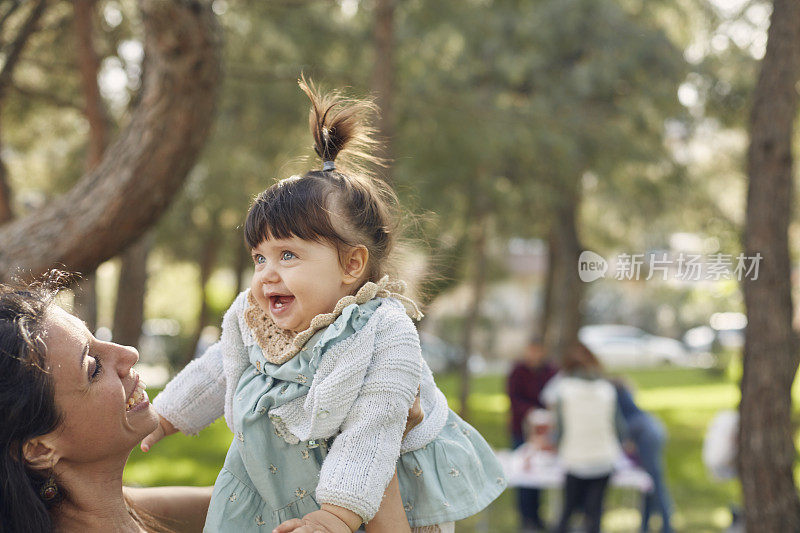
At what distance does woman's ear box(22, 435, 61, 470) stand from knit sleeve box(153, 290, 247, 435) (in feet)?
1.08

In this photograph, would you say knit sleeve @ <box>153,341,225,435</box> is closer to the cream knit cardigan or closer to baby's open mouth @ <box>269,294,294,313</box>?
the cream knit cardigan

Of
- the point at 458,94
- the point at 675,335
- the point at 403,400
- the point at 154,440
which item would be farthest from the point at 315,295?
the point at 675,335

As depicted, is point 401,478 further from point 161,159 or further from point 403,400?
point 161,159

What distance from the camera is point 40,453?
1.53 m

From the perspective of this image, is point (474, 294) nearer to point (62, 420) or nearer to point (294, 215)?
point (294, 215)

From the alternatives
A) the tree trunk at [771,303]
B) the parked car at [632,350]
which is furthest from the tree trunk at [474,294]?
the parked car at [632,350]

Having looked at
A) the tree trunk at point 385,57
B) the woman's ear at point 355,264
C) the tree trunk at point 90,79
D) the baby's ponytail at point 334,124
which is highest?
A: the tree trunk at point 385,57

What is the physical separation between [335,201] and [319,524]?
2.09 ft

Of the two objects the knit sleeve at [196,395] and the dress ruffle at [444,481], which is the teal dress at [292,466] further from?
the knit sleeve at [196,395]

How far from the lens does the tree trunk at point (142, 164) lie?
11.2 feet

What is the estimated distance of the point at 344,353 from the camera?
1.55m

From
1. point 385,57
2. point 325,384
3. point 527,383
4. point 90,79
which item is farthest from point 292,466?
point 527,383

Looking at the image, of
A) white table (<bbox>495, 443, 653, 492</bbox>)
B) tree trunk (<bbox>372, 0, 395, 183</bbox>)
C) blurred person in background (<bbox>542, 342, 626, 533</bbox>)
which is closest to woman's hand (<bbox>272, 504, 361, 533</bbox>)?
blurred person in background (<bbox>542, 342, 626, 533</bbox>)

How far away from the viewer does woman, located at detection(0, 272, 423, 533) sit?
4.81 ft
